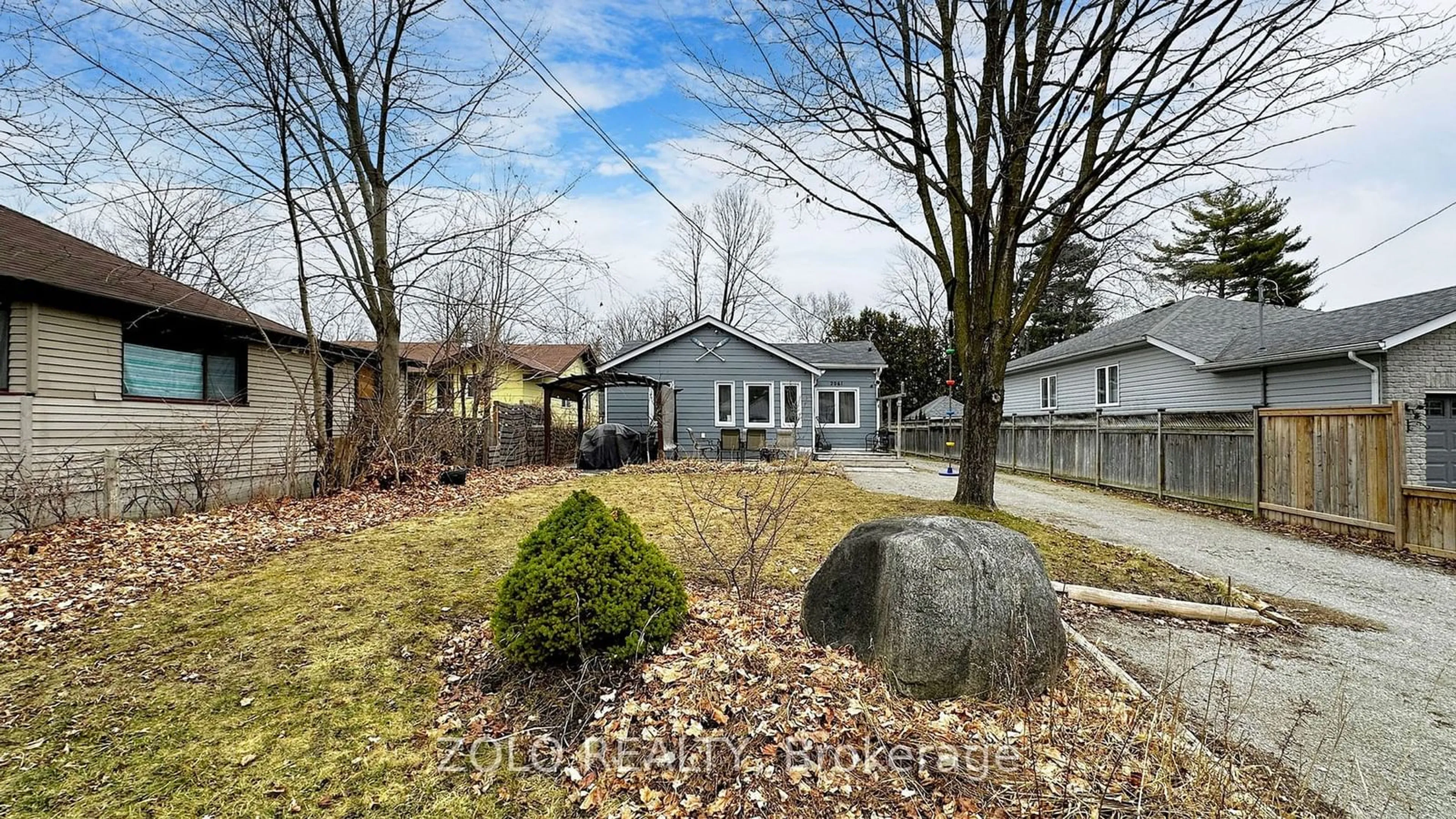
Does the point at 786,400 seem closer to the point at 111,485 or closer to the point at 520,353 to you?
the point at 520,353

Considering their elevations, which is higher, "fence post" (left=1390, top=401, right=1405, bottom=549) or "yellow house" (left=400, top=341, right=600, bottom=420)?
"yellow house" (left=400, top=341, right=600, bottom=420)

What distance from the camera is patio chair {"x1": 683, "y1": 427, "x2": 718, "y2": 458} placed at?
56.9 feet

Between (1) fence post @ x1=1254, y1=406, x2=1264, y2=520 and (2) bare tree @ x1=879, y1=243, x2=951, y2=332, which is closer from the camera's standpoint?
(1) fence post @ x1=1254, y1=406, x2=1264, y2=520

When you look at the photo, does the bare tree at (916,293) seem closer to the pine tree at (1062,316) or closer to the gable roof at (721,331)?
the pine tree at (1062,316)

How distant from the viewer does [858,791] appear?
2.33 m

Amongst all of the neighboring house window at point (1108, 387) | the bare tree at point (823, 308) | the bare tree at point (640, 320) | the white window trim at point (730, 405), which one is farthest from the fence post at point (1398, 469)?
the bare tree at point (823, 308)

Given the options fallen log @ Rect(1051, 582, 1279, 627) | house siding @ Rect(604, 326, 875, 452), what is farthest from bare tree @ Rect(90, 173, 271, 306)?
fallen log @ Rect(1051, 582, 1279, 627)

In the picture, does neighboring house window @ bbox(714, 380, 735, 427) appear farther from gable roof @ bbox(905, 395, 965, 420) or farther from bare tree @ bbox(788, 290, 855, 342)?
bare tree @ bbox(788, 290, 855, 342)

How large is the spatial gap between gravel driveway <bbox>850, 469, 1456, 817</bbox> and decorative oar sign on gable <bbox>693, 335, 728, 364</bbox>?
40.7 feet

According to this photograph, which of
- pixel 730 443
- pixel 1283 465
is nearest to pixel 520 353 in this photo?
pixel 730 443

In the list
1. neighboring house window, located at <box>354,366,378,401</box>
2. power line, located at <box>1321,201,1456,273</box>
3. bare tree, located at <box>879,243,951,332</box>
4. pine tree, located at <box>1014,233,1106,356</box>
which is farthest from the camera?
bare tree, located at <box>879,243,951,332</box>

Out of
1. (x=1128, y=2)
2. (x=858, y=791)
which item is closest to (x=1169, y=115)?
(x=1128, y=2)

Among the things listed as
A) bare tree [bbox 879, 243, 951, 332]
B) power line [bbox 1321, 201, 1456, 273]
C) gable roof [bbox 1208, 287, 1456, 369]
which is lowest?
gable roof [bbox 1208, 287, 1456, 369]

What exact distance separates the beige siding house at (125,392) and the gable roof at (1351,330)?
17.1 metres
